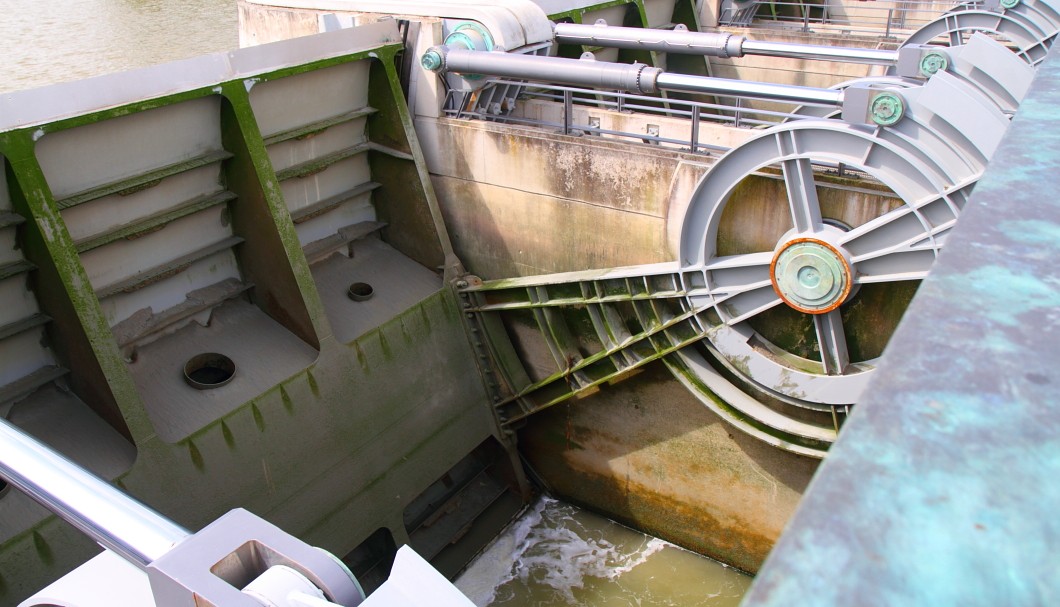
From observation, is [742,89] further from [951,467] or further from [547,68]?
[951,467]

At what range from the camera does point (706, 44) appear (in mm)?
10203

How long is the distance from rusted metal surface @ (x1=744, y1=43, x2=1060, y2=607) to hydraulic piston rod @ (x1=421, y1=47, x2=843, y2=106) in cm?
708

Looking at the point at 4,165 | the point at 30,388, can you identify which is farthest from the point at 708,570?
the point at 4,165

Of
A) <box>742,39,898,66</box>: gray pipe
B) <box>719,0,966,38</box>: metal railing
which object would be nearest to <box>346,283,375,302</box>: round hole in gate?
<box>742,39,898,66</box>: gray pipe

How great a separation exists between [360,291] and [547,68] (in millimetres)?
3317

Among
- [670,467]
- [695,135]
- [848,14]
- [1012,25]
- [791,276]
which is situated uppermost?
[1012,25]

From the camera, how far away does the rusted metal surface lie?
846mm

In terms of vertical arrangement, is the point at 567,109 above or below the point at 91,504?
below

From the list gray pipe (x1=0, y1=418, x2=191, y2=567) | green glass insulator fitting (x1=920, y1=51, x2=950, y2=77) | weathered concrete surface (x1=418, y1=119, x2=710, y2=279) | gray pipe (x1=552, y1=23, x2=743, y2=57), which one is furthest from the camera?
gray pipe (x1=552, y1=23, x2=743, y2=57)

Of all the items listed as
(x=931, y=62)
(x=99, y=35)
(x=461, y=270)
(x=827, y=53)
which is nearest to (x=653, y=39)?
(x=827, y=53)

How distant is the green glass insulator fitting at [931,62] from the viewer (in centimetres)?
818

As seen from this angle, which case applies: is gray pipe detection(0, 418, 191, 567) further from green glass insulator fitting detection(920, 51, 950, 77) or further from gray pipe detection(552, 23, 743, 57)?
gray pipe detection(552, 23, 743, 57)

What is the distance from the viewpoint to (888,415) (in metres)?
1.02

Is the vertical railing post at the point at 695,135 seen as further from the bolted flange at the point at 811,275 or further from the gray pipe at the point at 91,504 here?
the gray pipe at the point at 91,504
